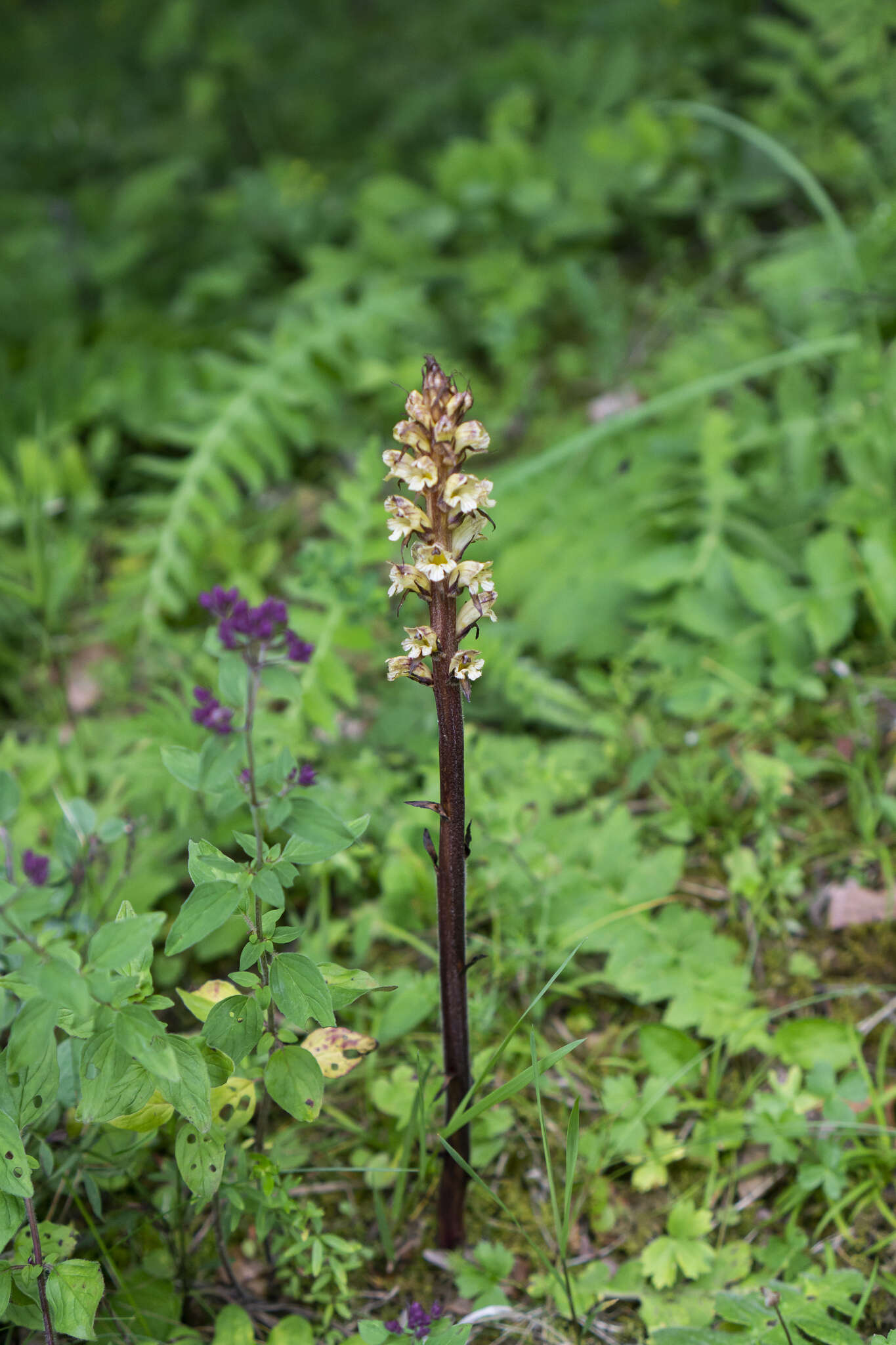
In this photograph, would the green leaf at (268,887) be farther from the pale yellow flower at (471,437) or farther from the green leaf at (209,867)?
the pale yellow flower at (471,437)

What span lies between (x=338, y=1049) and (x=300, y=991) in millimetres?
286

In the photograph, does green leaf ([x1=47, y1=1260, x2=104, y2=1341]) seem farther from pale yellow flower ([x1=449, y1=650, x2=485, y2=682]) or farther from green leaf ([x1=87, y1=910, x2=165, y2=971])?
pale yellow flower ([x1=449, y1=650, x2=485, y2=682])

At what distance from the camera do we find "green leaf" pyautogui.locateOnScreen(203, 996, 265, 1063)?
144 cm

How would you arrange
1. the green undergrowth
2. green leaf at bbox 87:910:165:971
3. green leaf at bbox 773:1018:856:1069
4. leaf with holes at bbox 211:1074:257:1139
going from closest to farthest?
green leaf at bbox 87:910:165:971, leaf with holes at bbox 211:1074:257:1139, the green undergrowth, green leaf at bbox 773:1018:856:1069

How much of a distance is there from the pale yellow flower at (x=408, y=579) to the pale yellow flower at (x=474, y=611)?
66 mm

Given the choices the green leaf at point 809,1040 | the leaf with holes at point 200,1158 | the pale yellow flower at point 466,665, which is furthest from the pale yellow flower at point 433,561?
the green leaf at point 809,1040

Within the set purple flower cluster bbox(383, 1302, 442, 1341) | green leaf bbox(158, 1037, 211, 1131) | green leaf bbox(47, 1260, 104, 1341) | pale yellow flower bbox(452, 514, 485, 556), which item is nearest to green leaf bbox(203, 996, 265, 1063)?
green leaf bbox(158, 1037, 211, 1131)

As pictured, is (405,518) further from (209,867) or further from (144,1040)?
(144,1040)

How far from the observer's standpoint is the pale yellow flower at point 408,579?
1407 mm

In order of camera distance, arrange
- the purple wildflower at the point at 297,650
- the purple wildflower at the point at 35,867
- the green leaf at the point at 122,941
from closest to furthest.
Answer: the green leaf at the point at 122,941 < the purple wildflower at the point at 297,650 < the purple wildflower at the point at 35,867

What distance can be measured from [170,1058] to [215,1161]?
310mm

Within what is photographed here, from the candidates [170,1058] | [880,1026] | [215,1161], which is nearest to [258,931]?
[170,1058]

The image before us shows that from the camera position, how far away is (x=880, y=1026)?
213 centimetres

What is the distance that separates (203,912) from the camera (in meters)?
1.38
